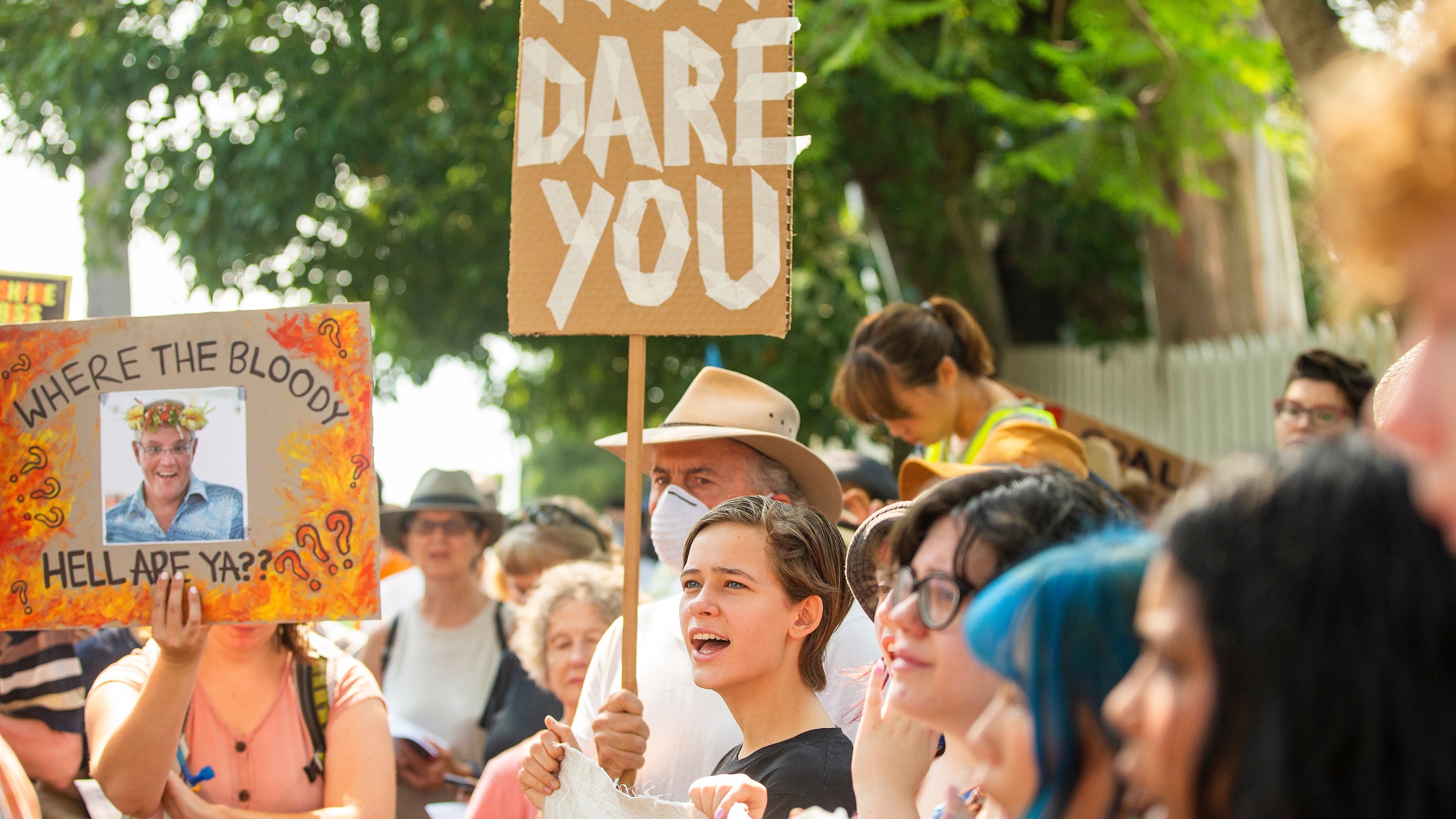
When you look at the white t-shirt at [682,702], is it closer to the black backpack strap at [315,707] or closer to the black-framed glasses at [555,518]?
the black backpack strap at [315,707]

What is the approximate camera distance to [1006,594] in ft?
4.25

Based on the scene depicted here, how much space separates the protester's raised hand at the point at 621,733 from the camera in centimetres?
247

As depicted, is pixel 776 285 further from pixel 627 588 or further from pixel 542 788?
pixel 542 788

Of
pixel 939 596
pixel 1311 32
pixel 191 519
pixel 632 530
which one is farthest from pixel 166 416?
pixel 1311 32

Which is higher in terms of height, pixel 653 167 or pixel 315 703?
pixel 653 167

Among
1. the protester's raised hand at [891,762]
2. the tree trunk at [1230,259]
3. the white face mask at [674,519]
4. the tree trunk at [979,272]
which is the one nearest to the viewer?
the protester's raised hand at [891,762]

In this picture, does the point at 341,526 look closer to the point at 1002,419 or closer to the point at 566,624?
the point at 566,624

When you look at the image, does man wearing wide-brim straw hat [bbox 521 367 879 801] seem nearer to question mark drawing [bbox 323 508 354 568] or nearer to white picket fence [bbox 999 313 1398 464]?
question mark drawing [bbox 323 508 354 568]

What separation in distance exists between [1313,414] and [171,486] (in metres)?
3.23

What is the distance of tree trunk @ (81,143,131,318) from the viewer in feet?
26.6

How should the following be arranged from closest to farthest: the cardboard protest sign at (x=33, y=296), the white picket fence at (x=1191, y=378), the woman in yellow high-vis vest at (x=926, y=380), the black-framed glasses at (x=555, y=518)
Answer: the cardboard protest sign at (x=33, y=296), the woman in yellow high-vis vest at (x=926, y=380), the black-framed glasses at (x=555, y=518), the white picket fence at (x=1191, y=378)

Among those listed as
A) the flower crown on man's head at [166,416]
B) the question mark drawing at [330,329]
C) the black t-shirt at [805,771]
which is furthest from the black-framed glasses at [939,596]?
the flower crown on man's head at [166,416]

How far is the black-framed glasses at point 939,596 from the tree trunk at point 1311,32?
3769 millimetres

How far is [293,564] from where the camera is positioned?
105 inches
